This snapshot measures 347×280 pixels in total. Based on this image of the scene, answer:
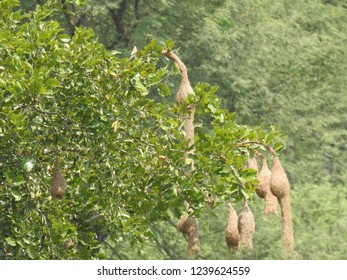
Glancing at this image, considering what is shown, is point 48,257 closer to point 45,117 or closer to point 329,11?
point 45,117

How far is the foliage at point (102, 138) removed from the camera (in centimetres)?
1084

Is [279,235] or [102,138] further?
[279,235]

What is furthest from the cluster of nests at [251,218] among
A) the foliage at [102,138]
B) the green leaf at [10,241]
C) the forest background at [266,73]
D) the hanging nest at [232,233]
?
the forest background at [266,73]

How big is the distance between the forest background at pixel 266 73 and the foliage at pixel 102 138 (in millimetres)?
9666

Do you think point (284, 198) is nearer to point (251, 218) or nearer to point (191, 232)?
point (251, 218)

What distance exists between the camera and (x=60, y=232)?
11703mm

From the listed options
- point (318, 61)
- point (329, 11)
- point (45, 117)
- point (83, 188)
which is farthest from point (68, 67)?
point (329, 11)

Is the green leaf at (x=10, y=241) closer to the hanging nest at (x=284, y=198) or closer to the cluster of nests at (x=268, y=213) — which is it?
the cluster of nests at (x=268, y=213)

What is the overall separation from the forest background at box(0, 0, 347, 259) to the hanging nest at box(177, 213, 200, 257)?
11455mm

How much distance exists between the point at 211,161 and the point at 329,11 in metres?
15.8

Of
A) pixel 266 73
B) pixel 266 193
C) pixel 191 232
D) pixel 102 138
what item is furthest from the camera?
pixel 266 73

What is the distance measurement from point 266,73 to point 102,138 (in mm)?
12745

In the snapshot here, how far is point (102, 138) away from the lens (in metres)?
11.2

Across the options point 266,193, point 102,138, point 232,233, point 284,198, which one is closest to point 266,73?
point 102,138
